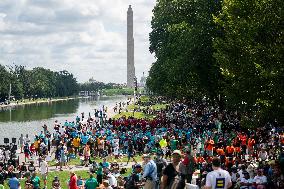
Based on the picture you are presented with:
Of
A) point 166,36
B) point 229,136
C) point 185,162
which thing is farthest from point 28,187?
point 166,36

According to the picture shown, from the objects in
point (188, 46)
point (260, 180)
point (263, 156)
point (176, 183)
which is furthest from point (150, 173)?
point (188, 46)

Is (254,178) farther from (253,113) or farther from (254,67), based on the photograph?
(253,113)

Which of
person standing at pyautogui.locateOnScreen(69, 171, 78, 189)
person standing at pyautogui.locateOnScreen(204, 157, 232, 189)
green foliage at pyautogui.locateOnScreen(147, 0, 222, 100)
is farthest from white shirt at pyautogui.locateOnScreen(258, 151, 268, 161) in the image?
green foliage at pyautogui.locateOnScreen(147, 0, 222, 100)

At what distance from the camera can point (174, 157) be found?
10344mm

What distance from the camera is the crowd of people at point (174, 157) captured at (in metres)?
14.3

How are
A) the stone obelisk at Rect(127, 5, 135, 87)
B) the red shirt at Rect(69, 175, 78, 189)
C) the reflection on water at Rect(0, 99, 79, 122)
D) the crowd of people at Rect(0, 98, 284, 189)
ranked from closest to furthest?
the crowd of people at Rect(0, 98, 284, 189)
the red shirt at Rect(69, 175, 78, 189)
the reflection on water at Rect(0, 99, 79, 122)
the stone obelisk at Rect(127, 5, 135, 87)

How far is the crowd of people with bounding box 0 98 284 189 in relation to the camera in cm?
1434

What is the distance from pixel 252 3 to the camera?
24.2 meters

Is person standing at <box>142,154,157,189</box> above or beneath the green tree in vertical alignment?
beneath

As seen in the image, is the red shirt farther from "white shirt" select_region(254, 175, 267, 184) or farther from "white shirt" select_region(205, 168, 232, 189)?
"white shirt" select_region(205, 168, 232, 189)

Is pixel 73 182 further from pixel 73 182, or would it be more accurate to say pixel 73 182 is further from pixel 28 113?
pixel 28 113

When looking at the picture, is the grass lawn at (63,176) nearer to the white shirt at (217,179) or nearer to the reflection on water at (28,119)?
the white shirt at (217,179)

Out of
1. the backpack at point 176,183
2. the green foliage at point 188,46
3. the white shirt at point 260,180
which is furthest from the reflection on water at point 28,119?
the backpack at point 176,183

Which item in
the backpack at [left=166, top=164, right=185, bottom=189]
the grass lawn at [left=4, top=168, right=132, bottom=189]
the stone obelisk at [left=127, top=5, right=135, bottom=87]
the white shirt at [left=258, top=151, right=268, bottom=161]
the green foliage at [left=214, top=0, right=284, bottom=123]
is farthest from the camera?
the stone obelisk at [left=127, top=5, right=135, bottom=87]
